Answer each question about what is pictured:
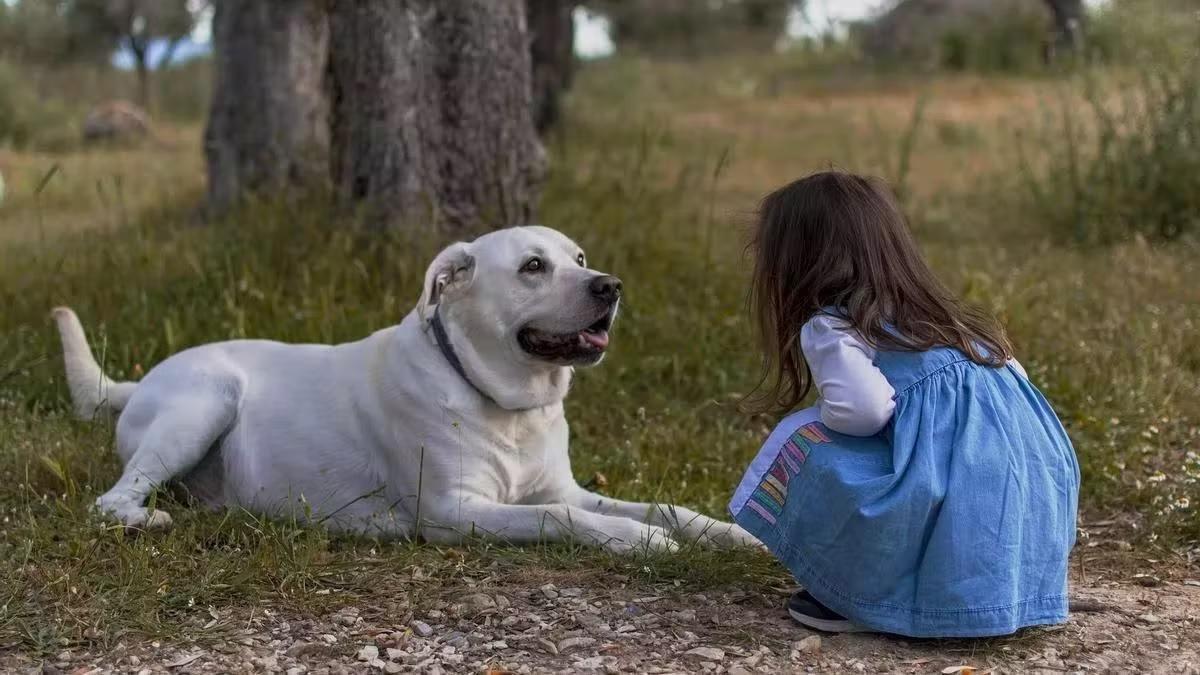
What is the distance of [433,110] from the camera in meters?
6.07

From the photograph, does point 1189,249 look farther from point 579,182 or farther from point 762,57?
point 762,57

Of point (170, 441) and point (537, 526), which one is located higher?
point (170, 441)

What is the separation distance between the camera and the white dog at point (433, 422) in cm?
385

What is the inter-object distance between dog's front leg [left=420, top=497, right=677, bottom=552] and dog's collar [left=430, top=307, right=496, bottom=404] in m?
0.34

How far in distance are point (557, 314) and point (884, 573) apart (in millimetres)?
1246

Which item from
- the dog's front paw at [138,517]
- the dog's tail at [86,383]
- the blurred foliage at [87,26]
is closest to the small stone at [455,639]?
the dog's front paw at [138,517]

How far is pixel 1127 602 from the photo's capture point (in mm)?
3525

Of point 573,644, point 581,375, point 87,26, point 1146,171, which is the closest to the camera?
point 573,644

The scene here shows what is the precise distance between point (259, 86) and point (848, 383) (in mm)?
6240

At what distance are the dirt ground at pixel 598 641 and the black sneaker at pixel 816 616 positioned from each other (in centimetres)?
2

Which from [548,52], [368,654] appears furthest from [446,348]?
[548,52]

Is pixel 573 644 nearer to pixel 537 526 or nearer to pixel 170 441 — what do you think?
pixel 537 526

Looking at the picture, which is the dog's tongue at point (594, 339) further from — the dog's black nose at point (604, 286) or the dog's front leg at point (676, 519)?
the dog's front leg at point (676, 519)

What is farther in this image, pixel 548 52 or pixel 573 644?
pixel 548 52
